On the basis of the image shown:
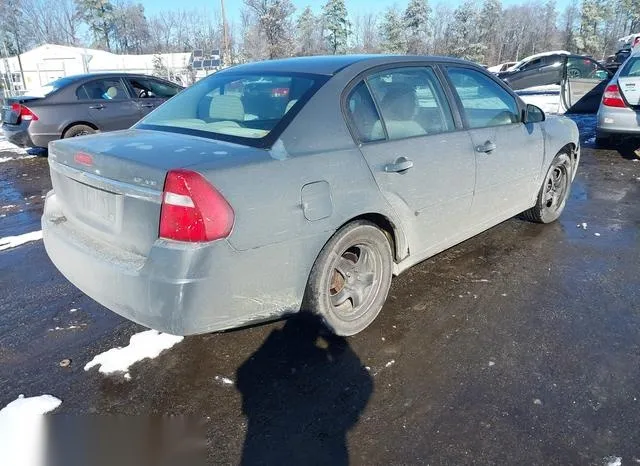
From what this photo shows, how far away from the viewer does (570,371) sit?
259cm

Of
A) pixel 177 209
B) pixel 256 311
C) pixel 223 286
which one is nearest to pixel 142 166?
pixel 177 209

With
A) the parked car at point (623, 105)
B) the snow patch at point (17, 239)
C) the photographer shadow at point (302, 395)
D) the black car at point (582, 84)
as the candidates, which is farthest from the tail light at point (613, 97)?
the snow patch at point (17, 239)

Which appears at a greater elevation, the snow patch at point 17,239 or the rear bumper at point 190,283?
the rear bumper at point 190,283

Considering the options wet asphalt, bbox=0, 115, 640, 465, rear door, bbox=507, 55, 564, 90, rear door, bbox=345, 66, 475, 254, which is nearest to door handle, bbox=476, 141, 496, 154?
rear door, bbox=345, 66, 475, 254

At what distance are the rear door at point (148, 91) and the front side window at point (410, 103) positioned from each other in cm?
704

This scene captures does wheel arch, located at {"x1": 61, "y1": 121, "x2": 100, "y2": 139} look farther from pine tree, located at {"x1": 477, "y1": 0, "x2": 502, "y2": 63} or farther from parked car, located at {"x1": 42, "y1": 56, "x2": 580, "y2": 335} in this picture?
pine tree, located at {"x1": 477, "y1": 0, "x2": 502, "y2": 63}

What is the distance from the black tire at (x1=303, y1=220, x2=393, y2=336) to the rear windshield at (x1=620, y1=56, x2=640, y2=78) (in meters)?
6.98

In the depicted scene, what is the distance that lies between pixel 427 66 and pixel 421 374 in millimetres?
2151

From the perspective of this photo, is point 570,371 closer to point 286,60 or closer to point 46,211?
point 286,60

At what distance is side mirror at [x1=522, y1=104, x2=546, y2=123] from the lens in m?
4.12

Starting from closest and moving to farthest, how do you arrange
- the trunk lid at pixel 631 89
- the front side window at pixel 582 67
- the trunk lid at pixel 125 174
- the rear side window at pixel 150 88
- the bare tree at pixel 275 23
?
the trunk lid at pixel 125 174 < the trunk lid at pixel 631 89 < the rear side window at pixel 150 88 < the front side window at pixel 582 67 < the bare tree at pixel 275 23

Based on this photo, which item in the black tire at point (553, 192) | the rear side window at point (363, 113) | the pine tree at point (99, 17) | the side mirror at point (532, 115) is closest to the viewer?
the rear side window at point (363, 113)

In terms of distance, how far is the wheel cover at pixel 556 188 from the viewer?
4.72 m

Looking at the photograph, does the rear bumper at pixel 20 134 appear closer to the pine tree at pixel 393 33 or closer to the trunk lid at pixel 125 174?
the trunk lid at pixel 125 174
